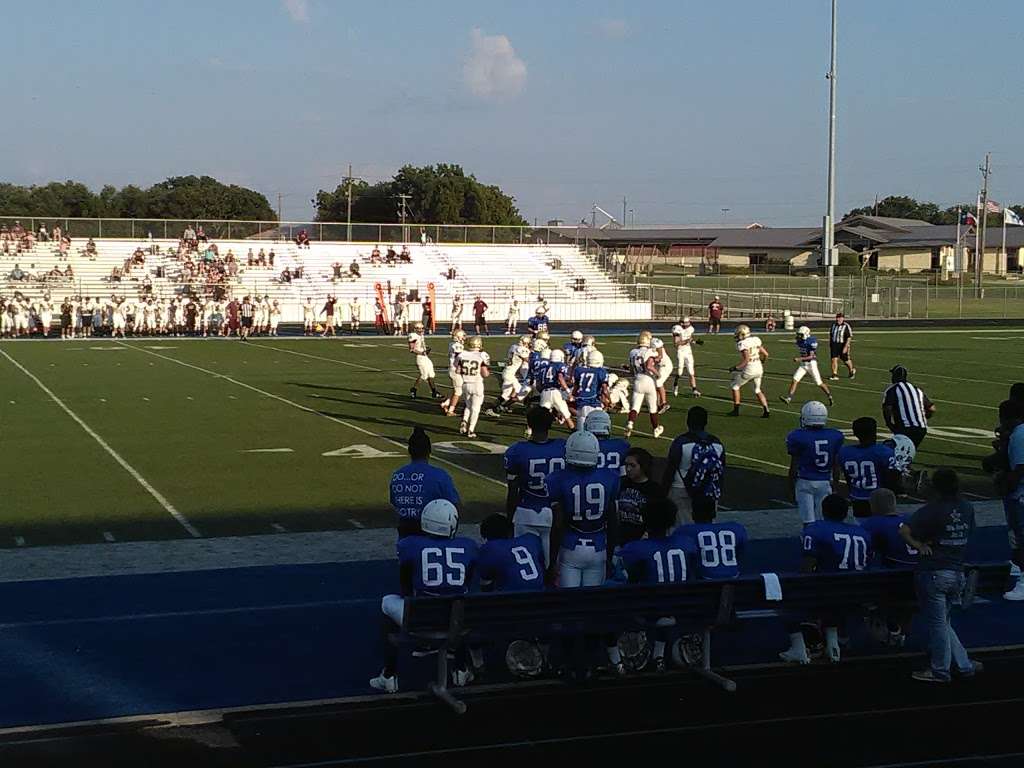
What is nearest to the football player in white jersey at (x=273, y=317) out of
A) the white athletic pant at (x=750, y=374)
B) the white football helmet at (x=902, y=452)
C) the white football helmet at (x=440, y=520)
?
the white athletic pant at (x=750, y=374)

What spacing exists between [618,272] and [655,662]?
54610mm

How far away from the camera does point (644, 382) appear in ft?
65.6

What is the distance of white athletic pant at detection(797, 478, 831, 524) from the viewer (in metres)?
11.1

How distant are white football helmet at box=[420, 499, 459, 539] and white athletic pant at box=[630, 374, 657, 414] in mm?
12279

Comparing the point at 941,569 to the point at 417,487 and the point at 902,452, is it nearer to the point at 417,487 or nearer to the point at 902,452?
the point at 902,452

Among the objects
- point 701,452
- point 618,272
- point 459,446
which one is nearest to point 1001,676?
point 701,452

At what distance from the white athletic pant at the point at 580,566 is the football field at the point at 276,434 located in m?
4.90

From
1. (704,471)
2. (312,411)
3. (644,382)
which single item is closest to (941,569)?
(704,471)

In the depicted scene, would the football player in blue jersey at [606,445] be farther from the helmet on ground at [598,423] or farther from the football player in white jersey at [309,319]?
the football player in white jersey at [309,319]

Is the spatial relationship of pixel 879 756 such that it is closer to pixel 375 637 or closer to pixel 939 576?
pixel 939 576

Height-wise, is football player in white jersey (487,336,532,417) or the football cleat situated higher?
football player in white jersey (487,336,532,417)

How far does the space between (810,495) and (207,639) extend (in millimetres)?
5091

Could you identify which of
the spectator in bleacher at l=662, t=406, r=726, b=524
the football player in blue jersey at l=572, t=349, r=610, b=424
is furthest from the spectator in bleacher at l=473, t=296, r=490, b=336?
the spectator in bleacher at l=662, t=406, r=726, b=524

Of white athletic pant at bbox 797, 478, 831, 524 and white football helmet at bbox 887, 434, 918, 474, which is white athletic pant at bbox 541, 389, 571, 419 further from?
white athletic pant at bbox 797, 478, 831, 524
